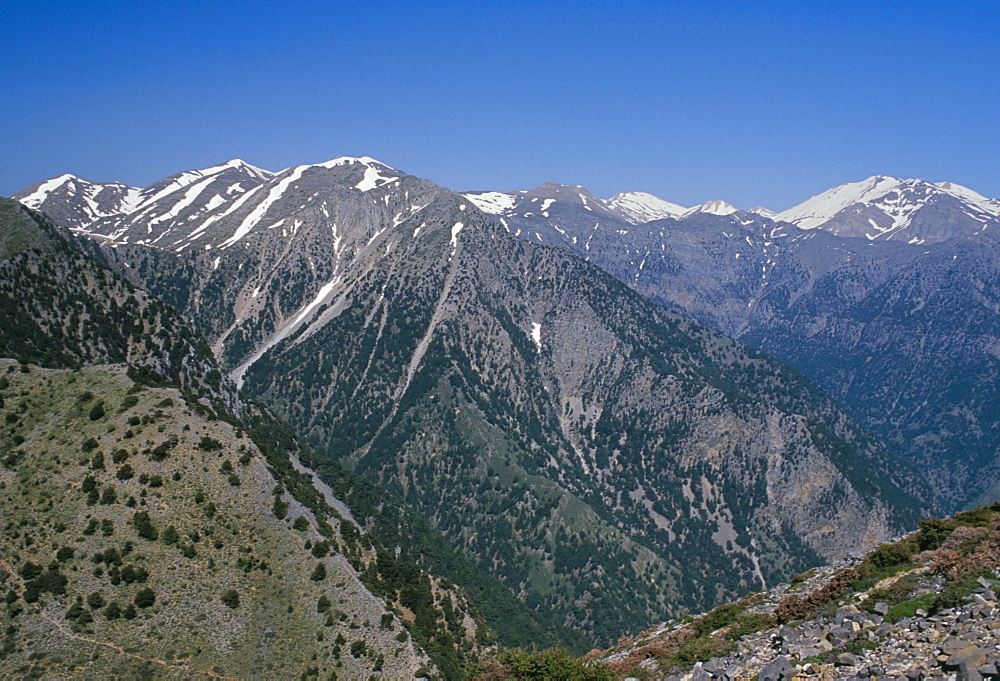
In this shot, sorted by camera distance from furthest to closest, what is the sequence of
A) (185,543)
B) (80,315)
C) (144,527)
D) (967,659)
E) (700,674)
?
(80,315) → (185,543) → (144,527) → (700,674) → (967,659)

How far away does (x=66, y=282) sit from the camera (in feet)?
562

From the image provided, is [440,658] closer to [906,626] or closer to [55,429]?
[55,429]

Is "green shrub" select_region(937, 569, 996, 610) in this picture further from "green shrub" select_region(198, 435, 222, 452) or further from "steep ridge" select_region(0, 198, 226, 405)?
"steep ridge" select_region(0, 198, 226, 405)

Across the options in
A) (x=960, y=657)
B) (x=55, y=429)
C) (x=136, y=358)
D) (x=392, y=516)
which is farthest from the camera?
(x=392, y=516)

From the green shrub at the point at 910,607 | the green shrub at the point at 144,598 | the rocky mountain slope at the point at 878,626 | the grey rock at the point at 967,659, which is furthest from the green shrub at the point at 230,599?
the grey rock at the point at 967,659

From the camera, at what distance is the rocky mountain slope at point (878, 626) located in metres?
33.4

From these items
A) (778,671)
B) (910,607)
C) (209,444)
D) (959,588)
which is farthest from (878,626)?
(209,444)

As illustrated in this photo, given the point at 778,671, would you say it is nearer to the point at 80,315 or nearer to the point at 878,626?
the point at 878,626

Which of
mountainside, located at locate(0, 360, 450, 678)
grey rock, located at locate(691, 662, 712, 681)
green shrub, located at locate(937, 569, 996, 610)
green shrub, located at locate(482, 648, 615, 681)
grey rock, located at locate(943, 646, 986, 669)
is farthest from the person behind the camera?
mountainside, located at locate(0, 360, 450, 678)

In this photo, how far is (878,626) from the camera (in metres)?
38.3

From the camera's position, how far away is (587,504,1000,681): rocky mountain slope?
33375mm

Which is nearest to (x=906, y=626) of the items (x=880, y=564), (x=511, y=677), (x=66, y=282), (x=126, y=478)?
(x=880, y=564)

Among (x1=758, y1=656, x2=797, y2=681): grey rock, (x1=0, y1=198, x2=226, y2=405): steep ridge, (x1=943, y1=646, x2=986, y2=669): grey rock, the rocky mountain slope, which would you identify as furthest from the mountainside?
(x1=943, y1=646, x2=986, y2=669): grey rock

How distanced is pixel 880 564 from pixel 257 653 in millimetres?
56021
